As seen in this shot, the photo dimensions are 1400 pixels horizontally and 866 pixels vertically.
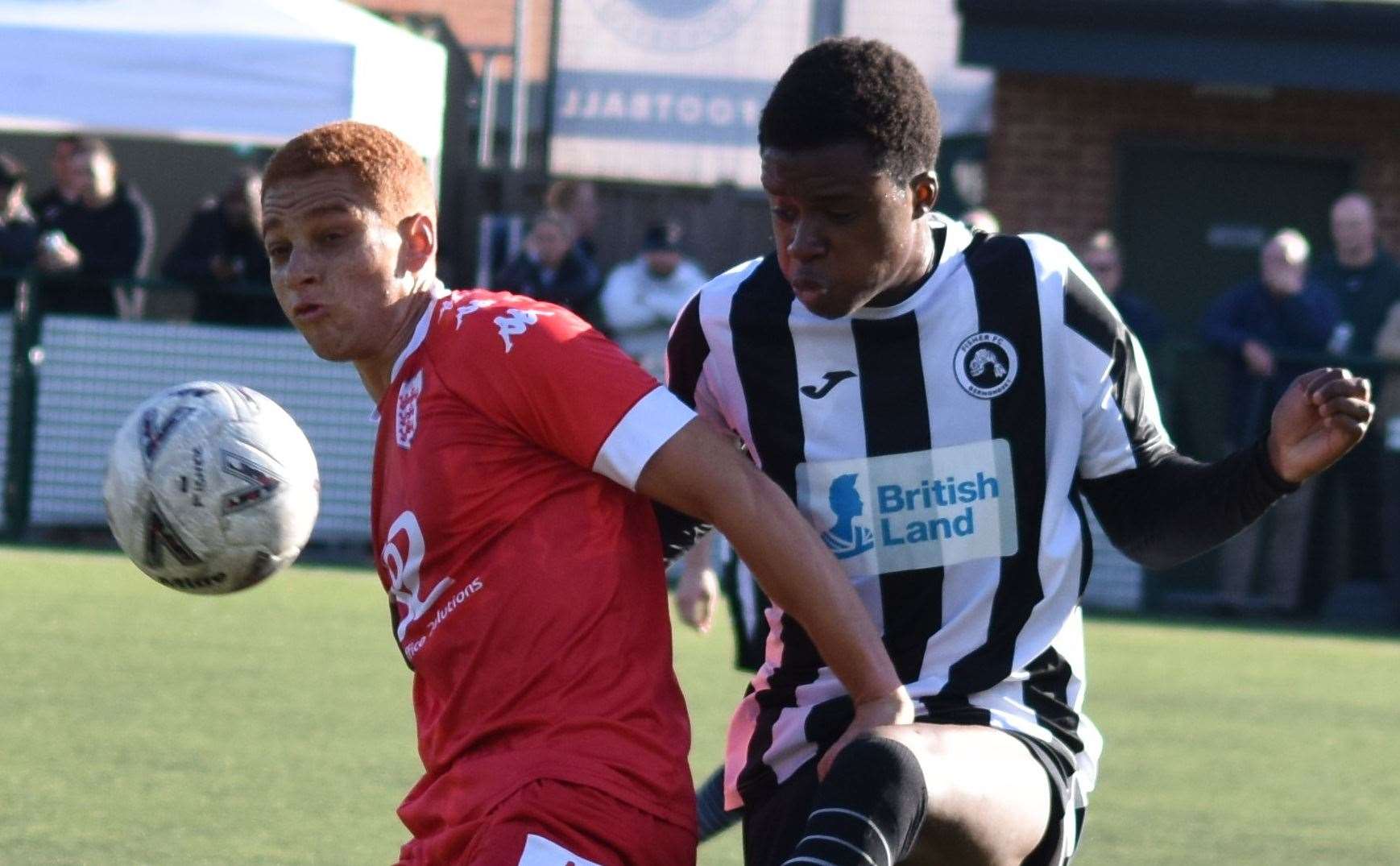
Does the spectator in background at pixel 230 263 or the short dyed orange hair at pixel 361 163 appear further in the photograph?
the spectator in background at pixel 230 263

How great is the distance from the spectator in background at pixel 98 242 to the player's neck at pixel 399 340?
8.90 metres

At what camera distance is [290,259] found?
3434 millimetres

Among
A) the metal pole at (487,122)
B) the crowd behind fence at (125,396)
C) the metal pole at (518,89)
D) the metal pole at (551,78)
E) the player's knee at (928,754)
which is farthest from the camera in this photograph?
the metal pole at (487,122)

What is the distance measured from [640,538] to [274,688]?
184 inches

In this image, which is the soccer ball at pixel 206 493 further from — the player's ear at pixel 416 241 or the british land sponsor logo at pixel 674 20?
the british land sponsor logo at pixel 674 20

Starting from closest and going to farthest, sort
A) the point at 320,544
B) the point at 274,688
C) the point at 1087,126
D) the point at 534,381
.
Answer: the point at 534,381 < the point at 274,688 < the point at 320,544 < the point at 1087,126

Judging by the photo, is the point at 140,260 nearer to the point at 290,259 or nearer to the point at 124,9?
the point at 124,9

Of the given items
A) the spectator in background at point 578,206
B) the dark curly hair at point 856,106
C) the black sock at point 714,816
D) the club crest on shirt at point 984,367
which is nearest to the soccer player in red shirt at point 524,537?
the dark curly hair at point 856,106

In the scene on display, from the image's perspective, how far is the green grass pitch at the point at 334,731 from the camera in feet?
19.1

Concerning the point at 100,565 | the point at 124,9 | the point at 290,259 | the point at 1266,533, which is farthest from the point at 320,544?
the point at 290,259

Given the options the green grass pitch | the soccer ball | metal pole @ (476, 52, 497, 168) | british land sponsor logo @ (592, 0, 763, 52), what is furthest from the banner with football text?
the soccer ball

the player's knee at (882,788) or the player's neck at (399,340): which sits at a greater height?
the player's neck at (399,340)

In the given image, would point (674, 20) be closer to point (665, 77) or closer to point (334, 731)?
point (665, 77)

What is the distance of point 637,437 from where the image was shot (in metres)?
3.24
